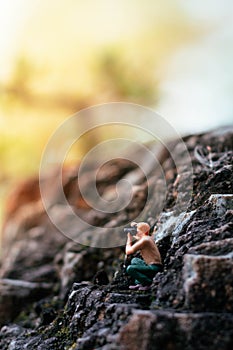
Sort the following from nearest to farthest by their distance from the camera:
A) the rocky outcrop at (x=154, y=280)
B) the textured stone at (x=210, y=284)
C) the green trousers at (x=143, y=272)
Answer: the rocky outcrop at (x=154, y=280) → the textured stone at (x=210, y=284) → the green trousers at (x=143, y=272)

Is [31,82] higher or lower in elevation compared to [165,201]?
higher

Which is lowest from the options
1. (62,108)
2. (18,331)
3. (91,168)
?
(18,331)

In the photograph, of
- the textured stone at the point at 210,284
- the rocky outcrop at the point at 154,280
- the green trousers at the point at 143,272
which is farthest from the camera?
the green trousers at the point at 143,272

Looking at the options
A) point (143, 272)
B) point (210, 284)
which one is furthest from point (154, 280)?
point (210, 284)

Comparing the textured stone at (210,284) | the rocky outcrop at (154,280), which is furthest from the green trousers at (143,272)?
the textured stone at (210,284)

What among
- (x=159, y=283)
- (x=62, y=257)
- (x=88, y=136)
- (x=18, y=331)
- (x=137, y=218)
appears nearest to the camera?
(x=159, y=283)

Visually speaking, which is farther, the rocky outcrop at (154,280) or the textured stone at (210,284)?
the textured stone at (210,284)

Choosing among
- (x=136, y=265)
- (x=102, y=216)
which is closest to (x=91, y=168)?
(x=102, y=216)

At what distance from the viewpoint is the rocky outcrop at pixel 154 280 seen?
4809mm

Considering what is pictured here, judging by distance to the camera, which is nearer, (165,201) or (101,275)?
(101,275)

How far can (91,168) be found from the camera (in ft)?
48.2

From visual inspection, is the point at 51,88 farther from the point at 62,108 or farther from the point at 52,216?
the point at 52,216

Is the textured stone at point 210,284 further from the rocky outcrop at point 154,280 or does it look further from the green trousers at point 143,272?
the green trousers at point 143,272

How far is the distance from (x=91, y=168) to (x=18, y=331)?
7.56 metres
